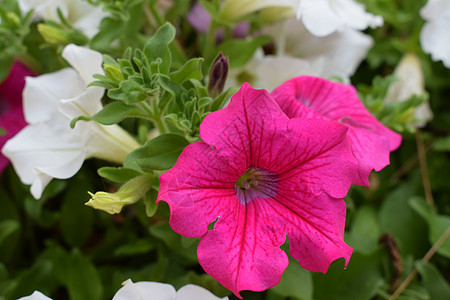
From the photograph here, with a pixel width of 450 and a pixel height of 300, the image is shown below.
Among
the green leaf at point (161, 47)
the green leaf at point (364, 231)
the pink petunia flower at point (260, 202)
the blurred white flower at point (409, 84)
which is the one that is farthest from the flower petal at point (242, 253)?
the blurred white flower at point (409, 84)

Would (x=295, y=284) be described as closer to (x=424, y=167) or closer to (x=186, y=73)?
(x=186, y=73)

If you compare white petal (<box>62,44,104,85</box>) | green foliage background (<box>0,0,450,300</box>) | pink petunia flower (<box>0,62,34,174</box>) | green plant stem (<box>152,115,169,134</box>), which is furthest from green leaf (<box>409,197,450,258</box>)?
pink petunia flower (<box>0,62,34,174</box>)

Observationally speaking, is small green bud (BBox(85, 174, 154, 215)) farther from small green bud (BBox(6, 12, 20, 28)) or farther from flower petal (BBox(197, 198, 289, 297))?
small green bud (BBox(6, 12, 20, 28))

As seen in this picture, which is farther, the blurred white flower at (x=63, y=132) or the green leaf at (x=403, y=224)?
the green leaf at (x=403, y=224)

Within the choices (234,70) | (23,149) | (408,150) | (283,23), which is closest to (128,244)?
(23,149)

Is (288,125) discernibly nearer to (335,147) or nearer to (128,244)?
(335,147)

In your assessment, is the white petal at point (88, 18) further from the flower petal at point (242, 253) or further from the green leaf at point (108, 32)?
the flower petal at point (242, 253)
